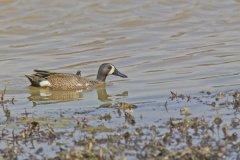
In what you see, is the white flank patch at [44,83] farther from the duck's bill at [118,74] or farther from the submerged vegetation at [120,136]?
the submerged vegetation at [120,136]

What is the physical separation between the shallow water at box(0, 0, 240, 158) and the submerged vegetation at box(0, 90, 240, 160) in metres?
0.47

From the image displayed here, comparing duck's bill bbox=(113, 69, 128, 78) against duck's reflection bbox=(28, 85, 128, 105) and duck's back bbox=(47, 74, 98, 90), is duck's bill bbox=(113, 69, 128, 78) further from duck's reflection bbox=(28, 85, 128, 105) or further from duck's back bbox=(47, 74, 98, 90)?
duck's back bbox=(47, 74, 98, 90)

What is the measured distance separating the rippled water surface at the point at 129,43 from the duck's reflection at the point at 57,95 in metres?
0.07

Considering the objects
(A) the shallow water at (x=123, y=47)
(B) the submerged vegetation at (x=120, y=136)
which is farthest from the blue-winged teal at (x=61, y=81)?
(B) the submerged vegetation at (x=120, y=136)

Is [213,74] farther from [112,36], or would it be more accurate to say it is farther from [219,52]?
[112,36]

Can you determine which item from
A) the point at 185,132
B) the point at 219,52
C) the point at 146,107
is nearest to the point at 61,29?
the point at 219,52

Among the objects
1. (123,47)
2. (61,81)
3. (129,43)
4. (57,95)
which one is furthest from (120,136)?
(129,43)

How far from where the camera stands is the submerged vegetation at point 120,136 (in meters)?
6.44

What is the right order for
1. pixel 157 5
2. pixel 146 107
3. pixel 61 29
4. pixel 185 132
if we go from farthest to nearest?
pixel 157 5 → pixel 61 29 → pixel 146 107 → pixel 185 132

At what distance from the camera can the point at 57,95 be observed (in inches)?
424

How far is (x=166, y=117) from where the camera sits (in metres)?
8.17

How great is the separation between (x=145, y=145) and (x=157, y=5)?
11.9 m

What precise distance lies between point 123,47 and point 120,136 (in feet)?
24.9

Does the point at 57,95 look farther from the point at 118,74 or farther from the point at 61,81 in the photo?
the point at 118,74
